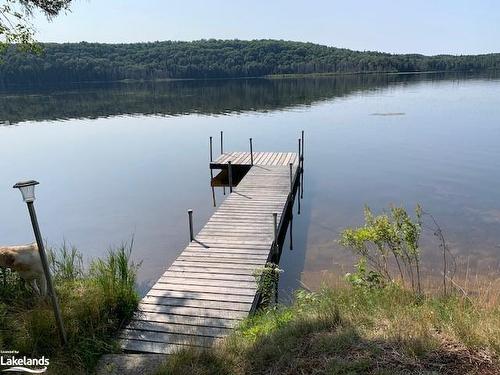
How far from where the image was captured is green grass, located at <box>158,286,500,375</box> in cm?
354

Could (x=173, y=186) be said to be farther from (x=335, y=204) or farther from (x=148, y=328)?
(x=148, y=328)

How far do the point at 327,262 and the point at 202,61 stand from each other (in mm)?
126400

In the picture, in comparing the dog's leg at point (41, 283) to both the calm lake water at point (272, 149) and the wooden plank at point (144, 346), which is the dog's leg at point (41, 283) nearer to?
the wooden plank at point (144, 346)

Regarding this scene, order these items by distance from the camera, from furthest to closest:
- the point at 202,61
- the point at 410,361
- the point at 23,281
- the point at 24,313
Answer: the point at 202,61
the point at 23,281
the point at 24,313
the point at 410,361

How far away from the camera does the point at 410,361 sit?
11.6ft

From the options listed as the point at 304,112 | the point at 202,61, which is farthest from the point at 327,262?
the point at 202,61

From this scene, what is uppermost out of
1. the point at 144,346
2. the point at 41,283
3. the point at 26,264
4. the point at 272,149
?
the point at 26,264

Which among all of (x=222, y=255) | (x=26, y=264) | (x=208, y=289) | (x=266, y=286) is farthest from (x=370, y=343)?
(x=222, y=255)

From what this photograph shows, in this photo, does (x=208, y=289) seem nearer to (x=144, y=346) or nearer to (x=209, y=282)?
(x=209, y=282)

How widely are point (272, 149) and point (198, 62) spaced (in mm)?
110495

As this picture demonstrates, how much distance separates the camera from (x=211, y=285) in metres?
7.91

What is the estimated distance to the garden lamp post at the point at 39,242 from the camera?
438cm

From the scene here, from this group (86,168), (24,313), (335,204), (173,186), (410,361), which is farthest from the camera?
(86,168)
